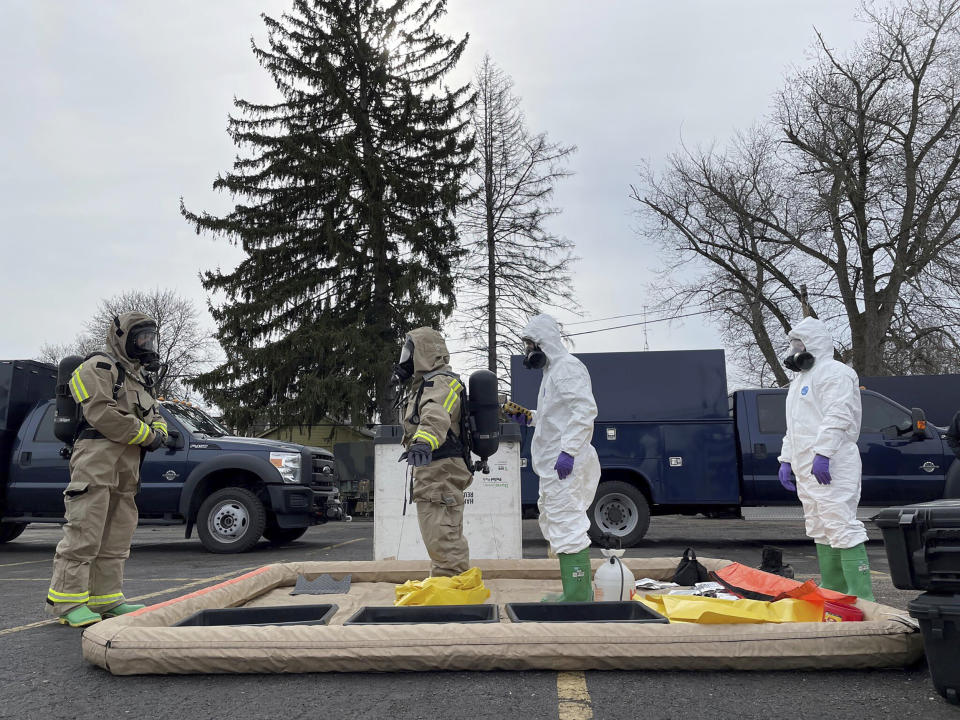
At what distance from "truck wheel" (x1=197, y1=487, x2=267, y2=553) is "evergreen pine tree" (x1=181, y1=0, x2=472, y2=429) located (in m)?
10.8

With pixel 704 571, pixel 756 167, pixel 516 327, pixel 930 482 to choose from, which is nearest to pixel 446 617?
pixel 704 571

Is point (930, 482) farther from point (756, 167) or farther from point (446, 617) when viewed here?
point (756, 167)

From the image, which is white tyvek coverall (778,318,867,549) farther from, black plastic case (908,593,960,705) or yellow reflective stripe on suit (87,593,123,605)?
yellow reflective stripe on suit (87,593,123,605)

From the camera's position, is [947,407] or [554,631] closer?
[554,631]

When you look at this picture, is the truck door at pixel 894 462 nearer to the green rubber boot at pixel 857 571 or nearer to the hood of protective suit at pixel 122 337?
the green rubber boot at pixel 857 571

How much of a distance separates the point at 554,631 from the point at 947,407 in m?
13.9

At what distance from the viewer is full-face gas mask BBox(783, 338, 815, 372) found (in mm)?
5543

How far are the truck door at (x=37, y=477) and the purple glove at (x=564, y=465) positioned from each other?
25.0 feet

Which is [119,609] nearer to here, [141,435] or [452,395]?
[141,435]

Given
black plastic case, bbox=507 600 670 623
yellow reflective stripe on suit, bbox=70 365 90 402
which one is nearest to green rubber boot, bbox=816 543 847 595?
black plastic case, bbox=507 600 670 623

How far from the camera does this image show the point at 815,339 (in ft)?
18.2

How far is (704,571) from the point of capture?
5.44m

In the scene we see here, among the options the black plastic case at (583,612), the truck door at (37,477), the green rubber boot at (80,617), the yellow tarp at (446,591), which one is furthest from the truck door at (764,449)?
the truck door at (37,477)

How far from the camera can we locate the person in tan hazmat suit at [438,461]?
4.99 metres
